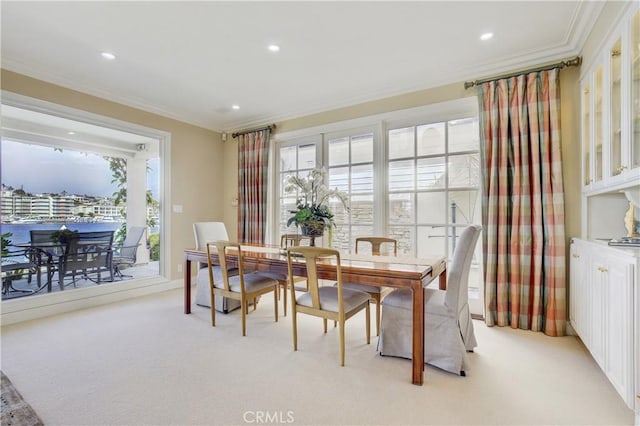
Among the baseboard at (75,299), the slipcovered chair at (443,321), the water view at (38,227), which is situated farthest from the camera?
the water view at (38,227)

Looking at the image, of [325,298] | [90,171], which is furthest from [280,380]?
[90,171]

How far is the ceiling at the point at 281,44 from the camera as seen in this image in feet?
7.30

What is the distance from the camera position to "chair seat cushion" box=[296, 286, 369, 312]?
2.26m

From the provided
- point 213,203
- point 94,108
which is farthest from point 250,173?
point 94,108

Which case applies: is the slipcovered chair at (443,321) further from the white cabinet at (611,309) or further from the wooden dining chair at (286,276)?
the wooden dining chair at (286,276)

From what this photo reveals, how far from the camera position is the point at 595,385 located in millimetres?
1904

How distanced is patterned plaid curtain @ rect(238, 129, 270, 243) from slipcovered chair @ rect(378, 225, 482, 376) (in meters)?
2.79

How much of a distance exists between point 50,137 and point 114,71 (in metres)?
1.39

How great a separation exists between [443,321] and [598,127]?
197cm

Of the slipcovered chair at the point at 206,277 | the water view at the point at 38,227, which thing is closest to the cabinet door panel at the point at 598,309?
the slipcovered chair at the point at 206,277

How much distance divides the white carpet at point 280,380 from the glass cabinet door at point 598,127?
1.46m

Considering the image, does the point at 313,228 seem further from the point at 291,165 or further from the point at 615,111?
the point at 615,111

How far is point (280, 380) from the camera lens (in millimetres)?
1978

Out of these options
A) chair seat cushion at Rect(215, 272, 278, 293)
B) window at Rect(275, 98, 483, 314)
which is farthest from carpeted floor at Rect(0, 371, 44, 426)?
window at Rect(275, 98, 483, 314)
